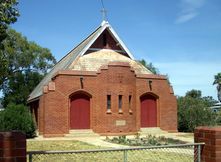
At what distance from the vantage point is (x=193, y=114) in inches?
1382

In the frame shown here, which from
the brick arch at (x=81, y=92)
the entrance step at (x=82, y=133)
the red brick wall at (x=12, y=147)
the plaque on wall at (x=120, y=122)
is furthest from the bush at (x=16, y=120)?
the red brick wall at (x=12, y=147)

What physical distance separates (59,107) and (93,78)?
3540mm

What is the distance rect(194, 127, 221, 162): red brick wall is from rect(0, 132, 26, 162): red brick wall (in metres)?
3.31

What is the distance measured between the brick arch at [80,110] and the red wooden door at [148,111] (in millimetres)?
5100

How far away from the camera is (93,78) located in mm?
31062

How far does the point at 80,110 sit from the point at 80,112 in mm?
157

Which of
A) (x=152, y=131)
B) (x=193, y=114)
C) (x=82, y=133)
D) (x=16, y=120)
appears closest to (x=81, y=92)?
(x=82, y=133)

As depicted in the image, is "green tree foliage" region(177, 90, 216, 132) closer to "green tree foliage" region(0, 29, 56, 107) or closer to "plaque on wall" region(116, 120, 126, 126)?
"plaque on wall" region(116, 120, 126, 126)

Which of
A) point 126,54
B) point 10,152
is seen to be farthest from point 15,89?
point 10,152

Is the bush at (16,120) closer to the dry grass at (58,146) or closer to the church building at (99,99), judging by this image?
the church building at (99,99)

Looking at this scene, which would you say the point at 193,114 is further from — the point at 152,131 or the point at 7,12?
the point at 7,12

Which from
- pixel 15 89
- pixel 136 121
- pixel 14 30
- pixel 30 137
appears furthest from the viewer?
pixel 14 30

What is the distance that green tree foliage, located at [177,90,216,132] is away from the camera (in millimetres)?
34344

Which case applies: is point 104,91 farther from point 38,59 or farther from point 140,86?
point 38,59
